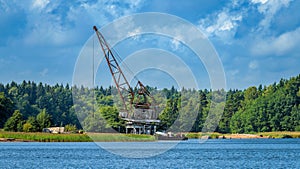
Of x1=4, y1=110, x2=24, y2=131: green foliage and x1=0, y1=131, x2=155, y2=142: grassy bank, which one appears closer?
x1=0, y1=131, x2=155, y2=142: grassy bank

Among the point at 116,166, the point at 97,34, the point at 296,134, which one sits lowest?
the point at 116,166

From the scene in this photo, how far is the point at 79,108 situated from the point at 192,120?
104 feet

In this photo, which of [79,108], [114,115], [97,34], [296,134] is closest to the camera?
[97,34]

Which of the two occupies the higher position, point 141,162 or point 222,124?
point 222,124

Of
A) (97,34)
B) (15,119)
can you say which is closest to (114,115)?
(15,119)

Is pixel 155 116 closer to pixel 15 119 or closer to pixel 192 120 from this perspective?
pixel 15 119

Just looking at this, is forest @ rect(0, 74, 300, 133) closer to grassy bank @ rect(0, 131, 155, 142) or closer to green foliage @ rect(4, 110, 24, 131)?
green foliage @ rect(4, 110, 24, 131)

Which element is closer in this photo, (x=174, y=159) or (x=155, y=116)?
(x=174, y=159)

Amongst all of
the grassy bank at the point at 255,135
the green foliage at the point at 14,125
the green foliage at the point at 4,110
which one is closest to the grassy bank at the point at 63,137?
the green foliage at the point at 14,125

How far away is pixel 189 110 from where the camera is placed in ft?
484

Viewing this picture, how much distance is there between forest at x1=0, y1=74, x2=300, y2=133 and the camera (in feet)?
396

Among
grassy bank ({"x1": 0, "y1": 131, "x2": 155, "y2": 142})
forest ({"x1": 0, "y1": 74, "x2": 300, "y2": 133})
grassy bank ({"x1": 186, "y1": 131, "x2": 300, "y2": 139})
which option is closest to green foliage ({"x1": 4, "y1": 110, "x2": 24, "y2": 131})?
forest ({"x1": 0, "y1": 74, "x2": 300, "y2": 133})

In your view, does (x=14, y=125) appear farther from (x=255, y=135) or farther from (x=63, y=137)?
(x=255, y=135)

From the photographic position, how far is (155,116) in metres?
109
